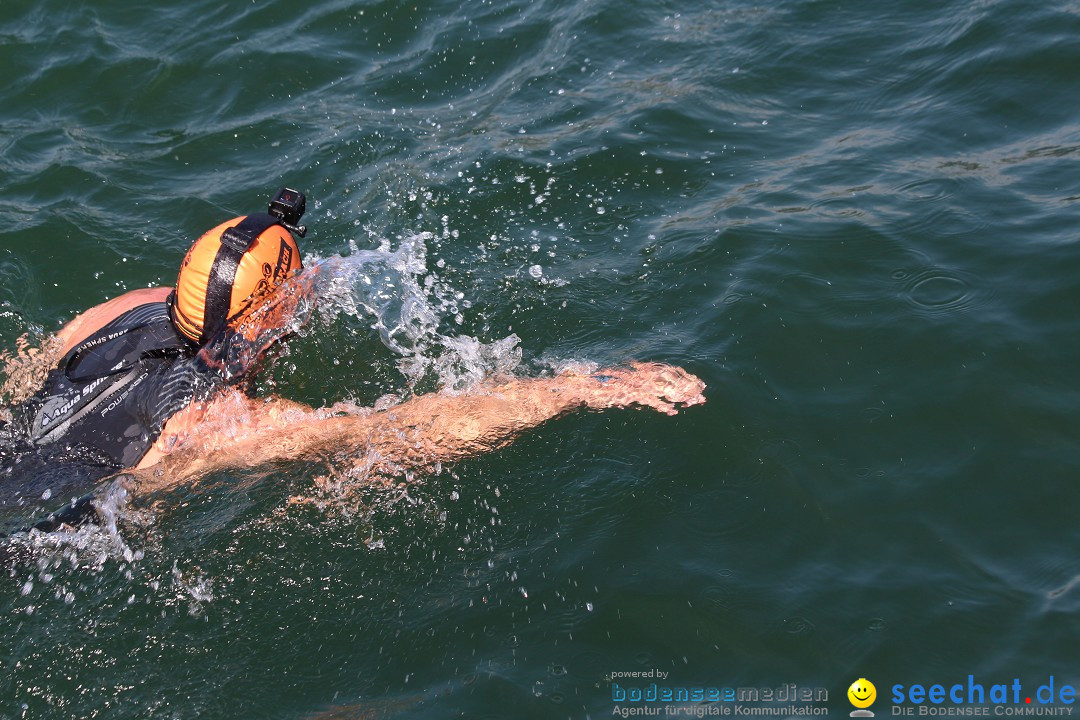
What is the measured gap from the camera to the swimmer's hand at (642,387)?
5082mm

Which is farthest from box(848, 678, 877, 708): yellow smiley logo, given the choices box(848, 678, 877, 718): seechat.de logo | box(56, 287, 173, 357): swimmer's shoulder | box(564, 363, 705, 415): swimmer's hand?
box(56, 287, 173, 357): swimmer's shoulder

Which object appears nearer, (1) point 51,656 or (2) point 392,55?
(1) point 51,656

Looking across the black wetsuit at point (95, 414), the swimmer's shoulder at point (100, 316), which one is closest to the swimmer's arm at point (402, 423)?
the black wetsuit at point (95, 414)

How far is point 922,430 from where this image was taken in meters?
5.06

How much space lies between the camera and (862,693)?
13.2 ft

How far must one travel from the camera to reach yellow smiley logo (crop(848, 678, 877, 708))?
13.1 feet

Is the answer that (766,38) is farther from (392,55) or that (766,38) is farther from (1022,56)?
(392,55)

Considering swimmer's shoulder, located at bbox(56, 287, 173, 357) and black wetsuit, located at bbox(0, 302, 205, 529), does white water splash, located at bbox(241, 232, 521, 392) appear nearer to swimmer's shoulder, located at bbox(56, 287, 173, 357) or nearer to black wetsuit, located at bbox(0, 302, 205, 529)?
black wetsuit, located at bbox(0, 302, 205, 529)

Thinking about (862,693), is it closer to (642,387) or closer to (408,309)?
(642,387)

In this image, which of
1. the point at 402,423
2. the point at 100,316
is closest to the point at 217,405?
the point at 402,423

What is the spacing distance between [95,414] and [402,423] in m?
1.48

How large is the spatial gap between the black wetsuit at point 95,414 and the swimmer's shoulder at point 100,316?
0.68 feet

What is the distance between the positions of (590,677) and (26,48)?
8000 millimetres

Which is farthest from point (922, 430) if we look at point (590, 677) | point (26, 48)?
point (26, 48)
